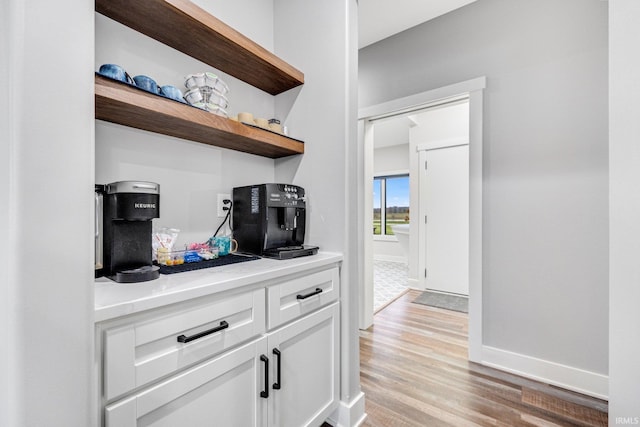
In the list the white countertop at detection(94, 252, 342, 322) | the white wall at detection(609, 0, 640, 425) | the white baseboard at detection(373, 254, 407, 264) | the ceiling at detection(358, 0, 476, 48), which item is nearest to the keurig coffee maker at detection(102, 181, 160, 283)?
the white countertop at detection(94, 252, 342, 322)

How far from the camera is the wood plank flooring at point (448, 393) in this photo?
1.52m

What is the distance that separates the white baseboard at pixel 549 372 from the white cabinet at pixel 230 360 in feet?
4.49

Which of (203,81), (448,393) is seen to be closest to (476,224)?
(448,393)

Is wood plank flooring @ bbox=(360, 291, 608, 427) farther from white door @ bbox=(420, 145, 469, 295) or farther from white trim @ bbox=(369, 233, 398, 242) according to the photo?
white trim @ bbox=(369, 233, 398, 242)

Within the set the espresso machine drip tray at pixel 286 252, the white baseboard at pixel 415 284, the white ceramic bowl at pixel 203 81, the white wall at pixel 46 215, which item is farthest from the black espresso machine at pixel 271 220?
the white baseboard at pixel 415 284

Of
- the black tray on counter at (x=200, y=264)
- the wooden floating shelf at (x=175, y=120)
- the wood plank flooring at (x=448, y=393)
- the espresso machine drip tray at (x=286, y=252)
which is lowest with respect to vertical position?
the wood plank flooring at (x=448, y=393)

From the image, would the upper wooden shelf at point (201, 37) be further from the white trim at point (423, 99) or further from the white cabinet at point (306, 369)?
the white cabinet at point (306, 369)

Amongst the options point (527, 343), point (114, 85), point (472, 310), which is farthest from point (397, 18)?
point (527, 343)

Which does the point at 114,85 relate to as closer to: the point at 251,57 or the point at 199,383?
the point at 251,57

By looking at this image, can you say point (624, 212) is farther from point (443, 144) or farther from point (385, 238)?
point (385, 238)

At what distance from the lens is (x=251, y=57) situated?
1.39 metres

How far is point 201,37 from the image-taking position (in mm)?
1250

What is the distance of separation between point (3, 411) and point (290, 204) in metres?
1.12

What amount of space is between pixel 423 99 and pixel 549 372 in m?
2.22
